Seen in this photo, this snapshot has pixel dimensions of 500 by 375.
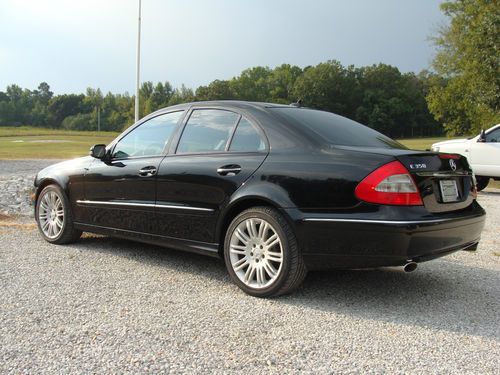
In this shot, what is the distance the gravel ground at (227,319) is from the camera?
9.18ft

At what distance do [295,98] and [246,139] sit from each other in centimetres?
10207

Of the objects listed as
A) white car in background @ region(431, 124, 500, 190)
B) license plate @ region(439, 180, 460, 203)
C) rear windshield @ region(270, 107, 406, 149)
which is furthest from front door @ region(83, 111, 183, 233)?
white car in background @ region(431, 124, 500, 190)

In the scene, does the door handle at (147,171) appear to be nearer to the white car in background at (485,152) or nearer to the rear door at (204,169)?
→ the rear door at (204,169)

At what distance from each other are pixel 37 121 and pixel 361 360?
462ft

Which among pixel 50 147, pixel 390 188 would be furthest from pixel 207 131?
pixel 50 147

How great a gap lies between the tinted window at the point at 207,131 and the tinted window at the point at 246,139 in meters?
0.08

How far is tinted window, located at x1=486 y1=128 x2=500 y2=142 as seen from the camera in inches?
497

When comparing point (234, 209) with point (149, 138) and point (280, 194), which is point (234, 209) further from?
point (149, 138)

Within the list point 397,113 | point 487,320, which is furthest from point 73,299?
point 397,113

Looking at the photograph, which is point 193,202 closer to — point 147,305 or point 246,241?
point 246,241

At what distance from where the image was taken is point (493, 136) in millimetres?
12695

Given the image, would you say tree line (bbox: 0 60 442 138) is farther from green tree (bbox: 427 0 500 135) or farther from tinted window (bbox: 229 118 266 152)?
tinted window (bbox: 229 118 266 152)

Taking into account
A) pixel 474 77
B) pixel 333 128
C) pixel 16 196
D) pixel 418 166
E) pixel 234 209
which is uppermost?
pixel 474 77

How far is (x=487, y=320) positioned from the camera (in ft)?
11.7
